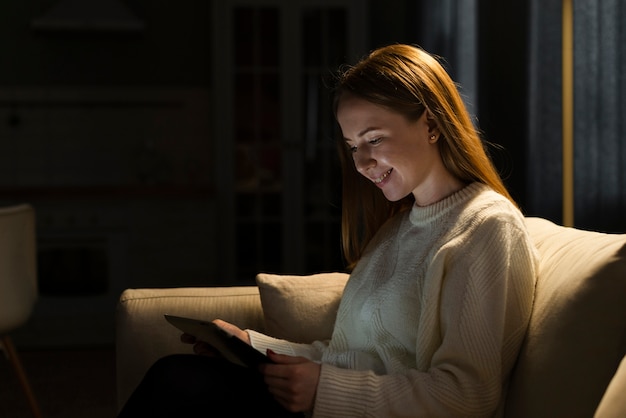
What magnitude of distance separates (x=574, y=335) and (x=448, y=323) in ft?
0.64

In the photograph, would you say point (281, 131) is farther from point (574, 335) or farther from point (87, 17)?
point (574, 335)

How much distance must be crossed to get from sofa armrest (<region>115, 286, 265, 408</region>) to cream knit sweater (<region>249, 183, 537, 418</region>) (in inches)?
21.7

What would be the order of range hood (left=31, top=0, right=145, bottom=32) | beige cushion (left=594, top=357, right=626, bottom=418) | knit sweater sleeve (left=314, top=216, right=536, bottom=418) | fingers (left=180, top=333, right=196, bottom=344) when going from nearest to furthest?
1. beige cushion (left=594, top=357, right=626, bottom=418)
2. knit sweater sleeve (left=314, top=216, right=536, bottom=418)
3. fingers (left=180, top=333, right=196, bottom=344)
4. range hood (left=31, top=0, right=145, bottom=32)

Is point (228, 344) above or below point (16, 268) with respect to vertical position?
above

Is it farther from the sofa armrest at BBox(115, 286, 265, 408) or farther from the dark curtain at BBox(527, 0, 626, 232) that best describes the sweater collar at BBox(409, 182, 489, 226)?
A: the dark curtain at BBox(527, 0, 626, 232)

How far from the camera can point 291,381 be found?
144 centimetres

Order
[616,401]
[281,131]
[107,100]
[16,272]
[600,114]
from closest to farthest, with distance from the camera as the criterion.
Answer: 1. [616,401]
2. [600,114]
3. [16,272]
4. [281,131]
5. [107,100]

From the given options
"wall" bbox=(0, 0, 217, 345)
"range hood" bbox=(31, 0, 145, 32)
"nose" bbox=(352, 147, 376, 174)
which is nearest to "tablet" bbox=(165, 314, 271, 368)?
"nose" bbox=(352, 147, 376, 174)

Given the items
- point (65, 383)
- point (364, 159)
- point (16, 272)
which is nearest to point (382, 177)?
point (364, 159)

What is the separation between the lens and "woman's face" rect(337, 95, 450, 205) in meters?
1.61

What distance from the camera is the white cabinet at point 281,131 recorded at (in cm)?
575

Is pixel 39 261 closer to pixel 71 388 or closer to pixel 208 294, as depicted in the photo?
pixel 71 388

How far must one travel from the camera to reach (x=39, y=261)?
16.7 feet

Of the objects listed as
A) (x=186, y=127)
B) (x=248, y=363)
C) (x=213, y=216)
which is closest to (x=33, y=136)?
(x=186, y=127)
